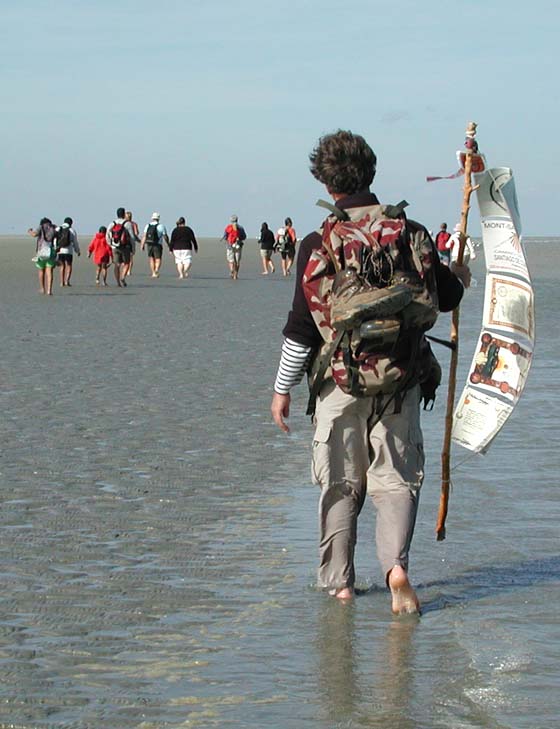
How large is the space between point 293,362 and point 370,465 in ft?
1.66

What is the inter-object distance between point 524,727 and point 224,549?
2.58m

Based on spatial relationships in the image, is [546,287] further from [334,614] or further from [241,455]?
[334,614]

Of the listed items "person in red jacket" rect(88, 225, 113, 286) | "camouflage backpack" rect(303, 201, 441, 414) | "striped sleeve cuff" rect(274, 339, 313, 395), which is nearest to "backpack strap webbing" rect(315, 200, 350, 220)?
"camouflage backpack" rect(303, 201, 441, 414)

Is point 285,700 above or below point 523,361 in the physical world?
below

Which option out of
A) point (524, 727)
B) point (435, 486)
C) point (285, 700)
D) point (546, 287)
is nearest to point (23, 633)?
point (285, 700)

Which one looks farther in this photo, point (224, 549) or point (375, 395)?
point (224, 549)

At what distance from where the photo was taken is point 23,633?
5027mm

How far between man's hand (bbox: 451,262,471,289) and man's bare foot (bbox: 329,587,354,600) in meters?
1.28

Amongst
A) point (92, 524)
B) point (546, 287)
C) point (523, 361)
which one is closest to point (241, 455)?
point (92, 524)

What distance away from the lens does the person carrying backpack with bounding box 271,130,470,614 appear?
5.11 m

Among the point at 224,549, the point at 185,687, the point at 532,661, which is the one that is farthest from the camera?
the point at 224,549

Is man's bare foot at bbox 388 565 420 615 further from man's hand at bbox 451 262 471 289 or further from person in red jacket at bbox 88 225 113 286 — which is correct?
person in red jacket at bbox 88 225 113 286

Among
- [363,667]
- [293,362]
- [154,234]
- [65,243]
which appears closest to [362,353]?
[293,362]

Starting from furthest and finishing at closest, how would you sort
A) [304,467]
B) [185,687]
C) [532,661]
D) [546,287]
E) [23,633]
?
[546,287] < [304,467] < [23,633] < [532,661] < [185,687]
